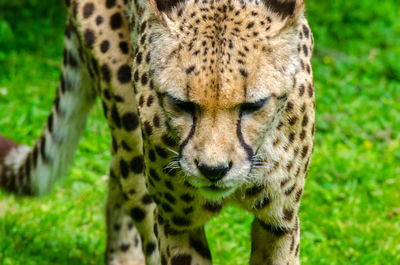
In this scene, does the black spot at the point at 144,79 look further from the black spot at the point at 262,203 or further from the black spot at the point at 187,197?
the black spot at the point at 262,203

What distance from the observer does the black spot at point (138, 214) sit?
493 cm

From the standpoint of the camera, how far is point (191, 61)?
3451mm

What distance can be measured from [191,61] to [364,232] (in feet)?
9.14

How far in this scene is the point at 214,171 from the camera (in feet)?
11.0

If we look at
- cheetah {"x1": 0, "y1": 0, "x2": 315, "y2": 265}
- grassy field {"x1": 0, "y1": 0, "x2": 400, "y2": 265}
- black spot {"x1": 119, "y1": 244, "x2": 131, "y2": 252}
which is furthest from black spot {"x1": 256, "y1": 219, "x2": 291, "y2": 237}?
black spot {"x1": 119, "y1": 244, "x2": 131, "y2": 252}

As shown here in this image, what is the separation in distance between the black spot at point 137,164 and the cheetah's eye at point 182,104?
1.27 m

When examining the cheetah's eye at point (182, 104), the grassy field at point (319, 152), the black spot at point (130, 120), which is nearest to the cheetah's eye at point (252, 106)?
the cheetah's eye at point (182, 104)

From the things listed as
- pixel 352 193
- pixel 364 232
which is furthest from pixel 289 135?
pixel 352 193

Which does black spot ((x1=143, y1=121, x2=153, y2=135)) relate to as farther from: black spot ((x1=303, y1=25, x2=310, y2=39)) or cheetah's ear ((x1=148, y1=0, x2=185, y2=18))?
black spot ((x1=303, y1=25, x2=310, y2=39))

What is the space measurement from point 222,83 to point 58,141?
2262mm

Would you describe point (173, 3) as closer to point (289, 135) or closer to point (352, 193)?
point (289, 135)

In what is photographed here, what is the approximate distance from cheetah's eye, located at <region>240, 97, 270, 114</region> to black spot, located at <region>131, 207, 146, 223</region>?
1.68 m

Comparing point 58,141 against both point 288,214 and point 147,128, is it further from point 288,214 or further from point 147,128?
point 288,214

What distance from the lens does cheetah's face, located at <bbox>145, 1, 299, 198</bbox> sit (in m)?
3.37
